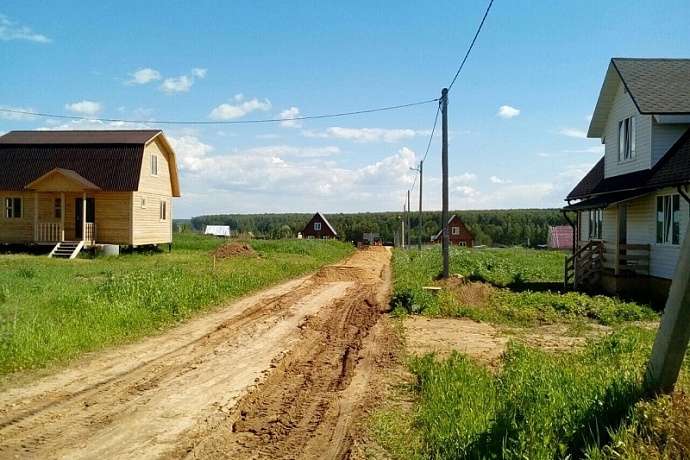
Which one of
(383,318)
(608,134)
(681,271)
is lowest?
(383,318)

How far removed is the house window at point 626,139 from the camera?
18.6 meters

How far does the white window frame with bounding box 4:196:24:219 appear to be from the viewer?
3036 cm

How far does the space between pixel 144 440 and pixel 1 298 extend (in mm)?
8486

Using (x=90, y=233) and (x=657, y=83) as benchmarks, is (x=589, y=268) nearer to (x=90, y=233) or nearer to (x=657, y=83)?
(x=657, y=83)

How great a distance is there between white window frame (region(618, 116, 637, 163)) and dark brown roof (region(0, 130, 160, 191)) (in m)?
21.6

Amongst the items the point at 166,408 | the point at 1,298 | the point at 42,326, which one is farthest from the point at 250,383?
the point at 1,298

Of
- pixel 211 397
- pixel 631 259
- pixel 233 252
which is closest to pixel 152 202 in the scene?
pixel 233 252

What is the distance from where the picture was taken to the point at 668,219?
16109 mm

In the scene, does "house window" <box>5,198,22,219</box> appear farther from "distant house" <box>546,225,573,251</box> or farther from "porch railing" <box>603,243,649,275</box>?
"distant house" <box>546,225,573,251</box>

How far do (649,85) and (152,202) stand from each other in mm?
24531

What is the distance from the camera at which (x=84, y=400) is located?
695 cm

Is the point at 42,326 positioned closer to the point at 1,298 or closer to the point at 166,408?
the point at 1,298

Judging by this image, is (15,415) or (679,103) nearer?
(15,415)

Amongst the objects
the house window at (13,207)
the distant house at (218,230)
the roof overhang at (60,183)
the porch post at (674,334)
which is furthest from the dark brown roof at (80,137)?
the distant house at (218,230)
